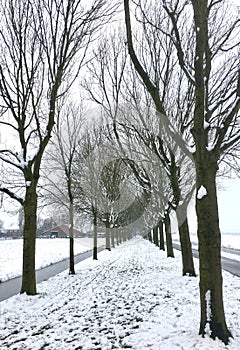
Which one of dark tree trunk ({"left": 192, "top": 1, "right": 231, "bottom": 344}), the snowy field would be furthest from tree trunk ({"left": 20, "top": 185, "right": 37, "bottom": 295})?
the snowy field

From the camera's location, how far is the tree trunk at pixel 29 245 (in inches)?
394

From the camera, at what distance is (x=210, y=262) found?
535 centimetres

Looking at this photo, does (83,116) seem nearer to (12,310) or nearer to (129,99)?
(129,99)

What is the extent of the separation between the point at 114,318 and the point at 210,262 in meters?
2.70

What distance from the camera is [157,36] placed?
11.6 meters

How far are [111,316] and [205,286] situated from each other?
267 cm

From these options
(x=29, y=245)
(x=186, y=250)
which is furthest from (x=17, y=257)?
(x=29, y=245)

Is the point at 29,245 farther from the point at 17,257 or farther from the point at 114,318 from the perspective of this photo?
the point at 17,257

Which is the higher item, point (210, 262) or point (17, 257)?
point (210, 262)

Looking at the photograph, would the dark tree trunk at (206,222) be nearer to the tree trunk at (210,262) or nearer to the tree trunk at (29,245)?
the tree trunk at (210,262)

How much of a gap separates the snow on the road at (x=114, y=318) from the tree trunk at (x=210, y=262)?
0.79ft

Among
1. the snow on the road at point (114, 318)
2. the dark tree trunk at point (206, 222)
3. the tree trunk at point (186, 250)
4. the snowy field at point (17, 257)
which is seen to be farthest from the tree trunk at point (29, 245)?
the snowy field at point (17, 257)

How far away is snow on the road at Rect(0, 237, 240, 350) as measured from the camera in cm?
534

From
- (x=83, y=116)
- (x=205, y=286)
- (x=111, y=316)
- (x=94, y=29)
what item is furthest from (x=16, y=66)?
(x=205, y=286)
